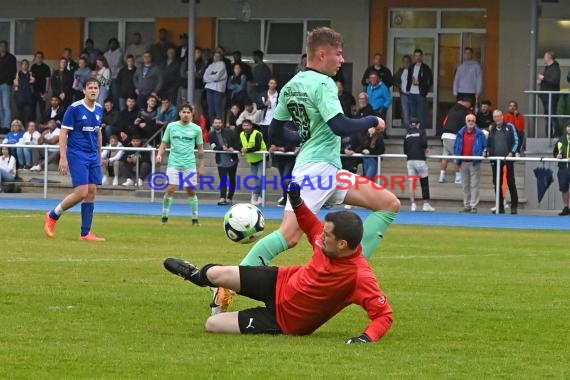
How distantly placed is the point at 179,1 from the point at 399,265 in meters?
23.4

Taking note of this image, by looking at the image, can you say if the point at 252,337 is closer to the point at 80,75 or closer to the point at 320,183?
the point at 320,183

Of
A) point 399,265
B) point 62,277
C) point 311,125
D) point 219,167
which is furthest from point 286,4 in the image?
point 311,125

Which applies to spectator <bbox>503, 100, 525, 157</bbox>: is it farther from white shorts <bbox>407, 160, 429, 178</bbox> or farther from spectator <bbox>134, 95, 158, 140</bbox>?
spectator <bbox>134, 95, 158, 140</bbox>

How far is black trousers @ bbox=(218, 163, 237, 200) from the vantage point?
30.5 metres

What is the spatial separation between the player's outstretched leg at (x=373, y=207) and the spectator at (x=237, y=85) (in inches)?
880

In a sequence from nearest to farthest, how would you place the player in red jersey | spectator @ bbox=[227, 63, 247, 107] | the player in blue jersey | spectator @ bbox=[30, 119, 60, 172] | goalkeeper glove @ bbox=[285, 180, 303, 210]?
the player in red jersey, goalkeeper glove @ bbox=[285, 180, 303, 210], the player in blue jersey, spectator @ bbox=[30, 119, 60, 172], spectator @ bbox=[227, 63, 247, 107]

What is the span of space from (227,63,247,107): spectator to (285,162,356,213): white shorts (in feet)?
73.7

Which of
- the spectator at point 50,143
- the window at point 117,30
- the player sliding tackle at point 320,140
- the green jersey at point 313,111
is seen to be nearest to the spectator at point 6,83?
the spectator at point 50,143

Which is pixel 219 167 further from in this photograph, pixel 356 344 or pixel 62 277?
pixel 356 344

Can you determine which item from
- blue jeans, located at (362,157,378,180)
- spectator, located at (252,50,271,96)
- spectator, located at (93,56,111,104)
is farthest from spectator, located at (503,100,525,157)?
spectator, located at (93,56,111,104)

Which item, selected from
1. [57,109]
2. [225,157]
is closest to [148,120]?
[225,157]

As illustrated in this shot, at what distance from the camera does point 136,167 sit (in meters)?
31.6

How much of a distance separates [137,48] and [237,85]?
5089 millimetres

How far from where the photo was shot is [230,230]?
404 inches
